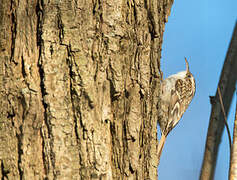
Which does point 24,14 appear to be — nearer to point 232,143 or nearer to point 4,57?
point 4,57

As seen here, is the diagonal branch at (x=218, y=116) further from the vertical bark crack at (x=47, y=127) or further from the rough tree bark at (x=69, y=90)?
the vertical bark crack at (x=47, y=127)

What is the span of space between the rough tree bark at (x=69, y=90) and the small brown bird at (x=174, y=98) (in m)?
1.16

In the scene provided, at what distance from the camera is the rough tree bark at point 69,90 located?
0.75 m

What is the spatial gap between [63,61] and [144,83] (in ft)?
0.86

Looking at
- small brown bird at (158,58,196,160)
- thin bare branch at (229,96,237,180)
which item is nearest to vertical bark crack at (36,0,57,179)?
thin bare branch at (229,96,237,180)

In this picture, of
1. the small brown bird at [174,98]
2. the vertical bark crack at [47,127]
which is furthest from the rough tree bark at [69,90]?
the small brown bird at [174,98]

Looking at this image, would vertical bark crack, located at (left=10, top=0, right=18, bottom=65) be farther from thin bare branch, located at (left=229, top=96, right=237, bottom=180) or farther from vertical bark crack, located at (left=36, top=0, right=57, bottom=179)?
thin bare branch, located at (left=229, top=96, right=237, bottom=180)

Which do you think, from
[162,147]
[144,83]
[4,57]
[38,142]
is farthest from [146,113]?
[162,147]

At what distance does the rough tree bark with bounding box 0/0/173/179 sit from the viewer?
75 cm

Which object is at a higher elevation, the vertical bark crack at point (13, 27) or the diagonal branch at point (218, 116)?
the vertical bark crack at point (13, 27)

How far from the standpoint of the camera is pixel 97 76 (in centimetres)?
80

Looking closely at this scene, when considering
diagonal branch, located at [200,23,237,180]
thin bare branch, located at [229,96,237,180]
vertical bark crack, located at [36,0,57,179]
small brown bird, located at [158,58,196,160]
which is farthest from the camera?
small brown bird, located at [158,58,196,160]

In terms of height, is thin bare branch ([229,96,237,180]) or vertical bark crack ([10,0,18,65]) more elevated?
vertical bark crack ([10,0,18,65])

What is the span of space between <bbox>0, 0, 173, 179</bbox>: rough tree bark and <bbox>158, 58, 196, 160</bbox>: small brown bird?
1.16 metres
